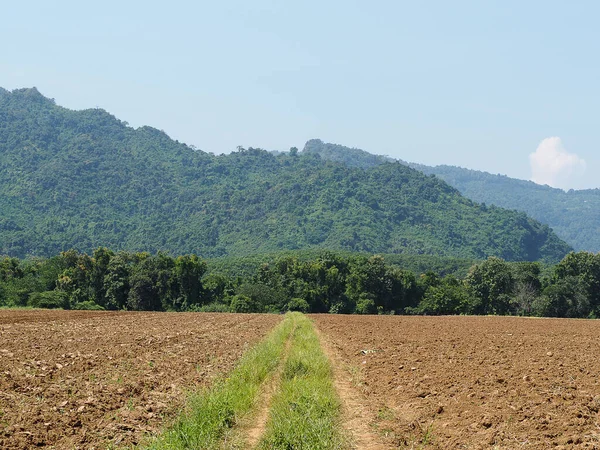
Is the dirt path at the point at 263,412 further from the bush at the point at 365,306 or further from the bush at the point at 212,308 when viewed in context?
the bush at the point at 365,306

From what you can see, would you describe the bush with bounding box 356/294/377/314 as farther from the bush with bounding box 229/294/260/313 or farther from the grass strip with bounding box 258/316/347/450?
the grass strip with bounding box 258/316/347/450

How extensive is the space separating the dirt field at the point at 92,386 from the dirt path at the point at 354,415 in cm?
339

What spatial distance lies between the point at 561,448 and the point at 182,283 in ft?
280

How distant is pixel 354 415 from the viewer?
1311cm

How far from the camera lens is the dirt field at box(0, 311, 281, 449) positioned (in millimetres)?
9781

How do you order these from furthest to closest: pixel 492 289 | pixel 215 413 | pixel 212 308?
pixel 492 289 → pixel 212 308 → pixel 215 413

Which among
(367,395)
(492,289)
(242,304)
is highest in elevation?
(367,395)

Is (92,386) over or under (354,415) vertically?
over

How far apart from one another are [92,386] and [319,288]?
83516 mm

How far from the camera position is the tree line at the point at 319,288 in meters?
87.2

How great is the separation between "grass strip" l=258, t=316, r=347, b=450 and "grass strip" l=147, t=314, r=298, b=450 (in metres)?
0.68

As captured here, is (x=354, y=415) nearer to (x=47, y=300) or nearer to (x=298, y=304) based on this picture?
(x=47, y=300)

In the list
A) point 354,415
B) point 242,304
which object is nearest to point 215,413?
point 354,415

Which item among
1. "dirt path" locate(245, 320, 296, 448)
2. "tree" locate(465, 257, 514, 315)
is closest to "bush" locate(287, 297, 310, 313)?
"tree" locate(465, 257, 514, 315)
